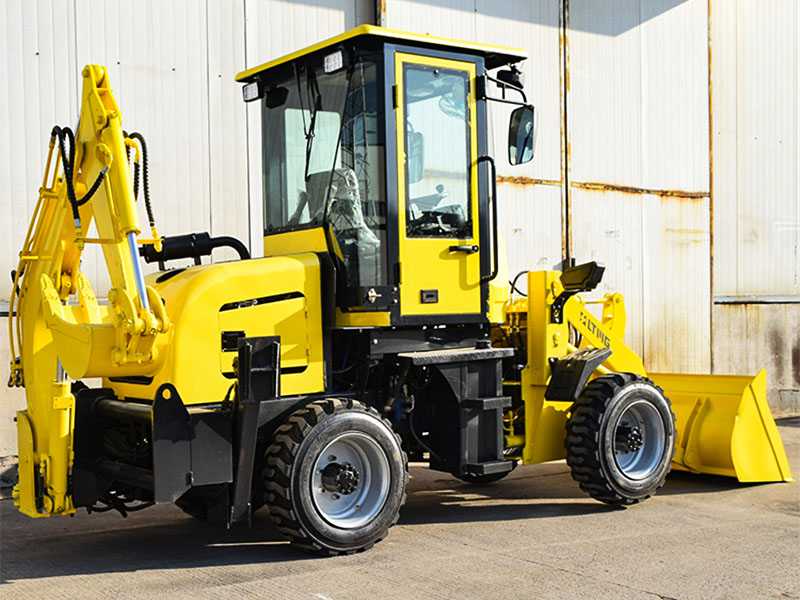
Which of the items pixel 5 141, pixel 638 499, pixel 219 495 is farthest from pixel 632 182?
pixel 219 495

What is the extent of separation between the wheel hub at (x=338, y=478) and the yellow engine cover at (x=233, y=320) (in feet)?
1.81

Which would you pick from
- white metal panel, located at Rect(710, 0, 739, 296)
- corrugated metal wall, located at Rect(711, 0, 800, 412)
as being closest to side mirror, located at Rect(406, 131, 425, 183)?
corrugated metal wall, located at Rect(711, 0, 800, 412)

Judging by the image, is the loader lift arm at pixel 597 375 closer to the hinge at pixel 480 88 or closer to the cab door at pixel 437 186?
the cab door at pixel 437 186

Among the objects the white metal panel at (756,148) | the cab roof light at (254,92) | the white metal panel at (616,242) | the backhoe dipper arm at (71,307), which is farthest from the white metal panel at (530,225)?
the backhoe dipper arm at (71,307)

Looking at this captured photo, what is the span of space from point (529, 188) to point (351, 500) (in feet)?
22.7

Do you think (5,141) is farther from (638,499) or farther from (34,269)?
(638,499)

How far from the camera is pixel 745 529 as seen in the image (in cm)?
686

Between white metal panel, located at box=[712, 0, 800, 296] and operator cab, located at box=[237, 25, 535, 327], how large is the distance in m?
8.41

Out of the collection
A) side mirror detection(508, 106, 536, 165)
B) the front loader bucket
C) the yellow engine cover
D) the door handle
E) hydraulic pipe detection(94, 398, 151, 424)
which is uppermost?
side mirror detection(508, 106, 536, 165)

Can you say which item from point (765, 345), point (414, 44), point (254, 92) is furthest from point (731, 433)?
point (765, 345)

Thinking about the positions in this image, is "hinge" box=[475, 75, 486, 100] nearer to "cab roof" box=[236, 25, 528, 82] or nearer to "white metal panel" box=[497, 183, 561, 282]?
"cab roof" box=[236, 25, 528, 82]

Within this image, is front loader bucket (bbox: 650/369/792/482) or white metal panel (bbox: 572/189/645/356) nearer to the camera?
front loader bucket (bbox: 650/369/792/482)

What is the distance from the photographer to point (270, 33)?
35.1 ft

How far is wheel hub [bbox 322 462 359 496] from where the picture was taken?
6203mm
